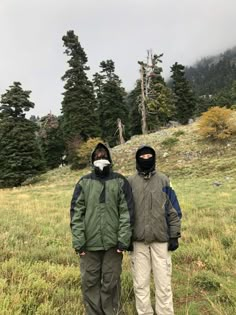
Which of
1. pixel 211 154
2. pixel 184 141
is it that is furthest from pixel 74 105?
pixel 211 154

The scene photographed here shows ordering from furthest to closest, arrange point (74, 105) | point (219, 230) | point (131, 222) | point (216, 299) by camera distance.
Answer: point (74, 105), point (219, 230), point (216, 299), point (131, 222)

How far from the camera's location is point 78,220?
168 inches

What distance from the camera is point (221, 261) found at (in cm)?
618

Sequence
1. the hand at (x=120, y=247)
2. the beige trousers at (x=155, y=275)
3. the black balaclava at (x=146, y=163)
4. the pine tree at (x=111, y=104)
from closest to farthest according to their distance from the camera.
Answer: the hand at (x=120, y=247) → the beige trousers at (x=155, y=275) → the black balaclava at (x=146, y=163) → the pine tree at (x=111, y=104)

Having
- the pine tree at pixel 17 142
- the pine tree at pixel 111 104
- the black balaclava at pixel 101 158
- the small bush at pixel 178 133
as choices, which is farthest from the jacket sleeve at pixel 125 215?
the pine tree at pixel 111 104

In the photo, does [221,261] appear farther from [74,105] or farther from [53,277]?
[74,105]

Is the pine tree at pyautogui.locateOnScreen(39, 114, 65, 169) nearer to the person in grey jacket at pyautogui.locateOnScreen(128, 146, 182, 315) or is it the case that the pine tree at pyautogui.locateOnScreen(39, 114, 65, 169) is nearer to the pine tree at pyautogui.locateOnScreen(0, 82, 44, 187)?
the pine tree at pyautogui.locateOnScreen(0, 82, 44, 187)

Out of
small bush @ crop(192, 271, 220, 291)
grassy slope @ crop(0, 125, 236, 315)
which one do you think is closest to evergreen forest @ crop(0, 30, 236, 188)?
grassy slope @ crop(0, 125, 236, 315)

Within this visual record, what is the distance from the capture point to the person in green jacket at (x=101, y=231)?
4.22m

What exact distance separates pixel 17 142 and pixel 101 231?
94.9 ft

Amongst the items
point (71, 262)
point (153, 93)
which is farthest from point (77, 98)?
point (71, 262)

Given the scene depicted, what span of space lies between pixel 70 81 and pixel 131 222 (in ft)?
121

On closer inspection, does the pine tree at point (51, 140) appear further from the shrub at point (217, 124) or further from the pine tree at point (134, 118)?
the shrub at point (217, 124)

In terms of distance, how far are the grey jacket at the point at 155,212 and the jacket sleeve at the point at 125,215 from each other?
122 millimetres
